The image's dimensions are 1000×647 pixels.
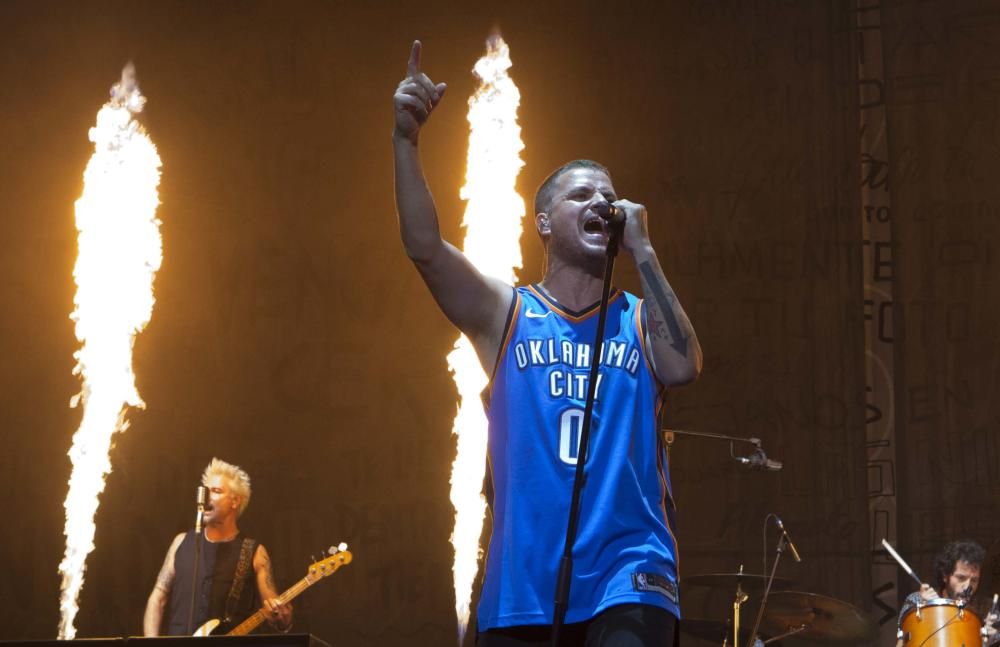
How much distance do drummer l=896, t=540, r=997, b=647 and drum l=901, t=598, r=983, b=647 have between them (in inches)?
15.5

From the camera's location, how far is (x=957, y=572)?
5621mm

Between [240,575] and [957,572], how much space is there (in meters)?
3.62

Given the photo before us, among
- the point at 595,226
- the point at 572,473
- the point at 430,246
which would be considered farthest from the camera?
the point at 595,226

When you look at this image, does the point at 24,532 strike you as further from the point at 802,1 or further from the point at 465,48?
the point at 802,1

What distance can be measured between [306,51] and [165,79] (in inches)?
35.3

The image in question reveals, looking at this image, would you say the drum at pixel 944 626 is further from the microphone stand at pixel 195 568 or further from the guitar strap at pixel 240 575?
the microphone stand at pixel 195 568

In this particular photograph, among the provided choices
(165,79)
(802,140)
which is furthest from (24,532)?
(802,140)

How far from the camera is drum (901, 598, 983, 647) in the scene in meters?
4.91

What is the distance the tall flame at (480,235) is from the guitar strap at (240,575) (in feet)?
3.72

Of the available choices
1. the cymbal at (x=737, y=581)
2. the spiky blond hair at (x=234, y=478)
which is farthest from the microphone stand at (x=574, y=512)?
the spiky blond hair at (x=234, y=478)

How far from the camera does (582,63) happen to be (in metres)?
7.05


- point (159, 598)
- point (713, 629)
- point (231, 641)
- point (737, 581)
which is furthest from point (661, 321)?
point (159, 598)

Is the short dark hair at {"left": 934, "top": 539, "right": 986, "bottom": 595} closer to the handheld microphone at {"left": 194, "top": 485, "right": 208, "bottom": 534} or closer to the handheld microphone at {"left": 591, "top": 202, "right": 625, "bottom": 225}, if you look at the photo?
the handheld microphone at {"left": 194, "top": 485, "right": 208, "bottom": 534}

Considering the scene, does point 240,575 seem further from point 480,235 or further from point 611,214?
point 611,214
